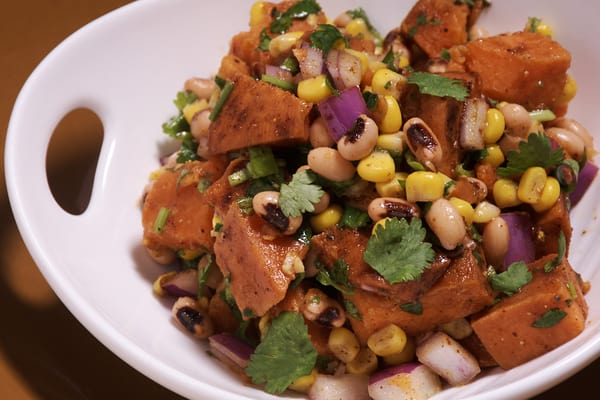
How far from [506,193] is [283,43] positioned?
44.4 inches

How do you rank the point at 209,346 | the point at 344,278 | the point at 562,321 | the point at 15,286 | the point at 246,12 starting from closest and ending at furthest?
the point at 562,321 → the point at 344,278 → the point at 209,346 → the point at 15,286 → the point at 246,12

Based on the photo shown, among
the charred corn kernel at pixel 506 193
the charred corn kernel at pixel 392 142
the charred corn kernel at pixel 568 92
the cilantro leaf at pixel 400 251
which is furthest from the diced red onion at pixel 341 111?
the charred corn kernel at pixel 568 92

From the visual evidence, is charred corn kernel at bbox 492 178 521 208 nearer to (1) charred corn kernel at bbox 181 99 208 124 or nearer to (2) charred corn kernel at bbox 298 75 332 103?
(2) charred corn kernel at bbox 298 75 332 103

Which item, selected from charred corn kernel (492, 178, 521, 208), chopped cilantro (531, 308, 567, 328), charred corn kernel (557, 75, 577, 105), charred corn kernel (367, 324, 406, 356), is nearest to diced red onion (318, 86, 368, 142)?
charred corn kernel (492, 178, 521, 208)

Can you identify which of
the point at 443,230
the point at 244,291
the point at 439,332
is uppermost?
the point at 443,230

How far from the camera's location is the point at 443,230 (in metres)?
2.28

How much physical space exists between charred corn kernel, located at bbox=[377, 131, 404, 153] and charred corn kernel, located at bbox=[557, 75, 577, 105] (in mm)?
949

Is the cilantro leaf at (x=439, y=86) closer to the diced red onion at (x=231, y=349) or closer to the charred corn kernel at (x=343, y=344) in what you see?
the charred corn kernel at (x=343, y=344)

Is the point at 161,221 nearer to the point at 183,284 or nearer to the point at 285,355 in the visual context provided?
the point at 183,284

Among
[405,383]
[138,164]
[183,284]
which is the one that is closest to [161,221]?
[183,284]

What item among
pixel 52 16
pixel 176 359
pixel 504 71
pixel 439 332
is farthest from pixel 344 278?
pixel 52 16

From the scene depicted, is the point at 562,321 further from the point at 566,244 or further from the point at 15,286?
the point at 15,286

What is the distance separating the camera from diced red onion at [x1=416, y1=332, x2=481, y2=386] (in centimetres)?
238

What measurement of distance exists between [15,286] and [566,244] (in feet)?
8.02
